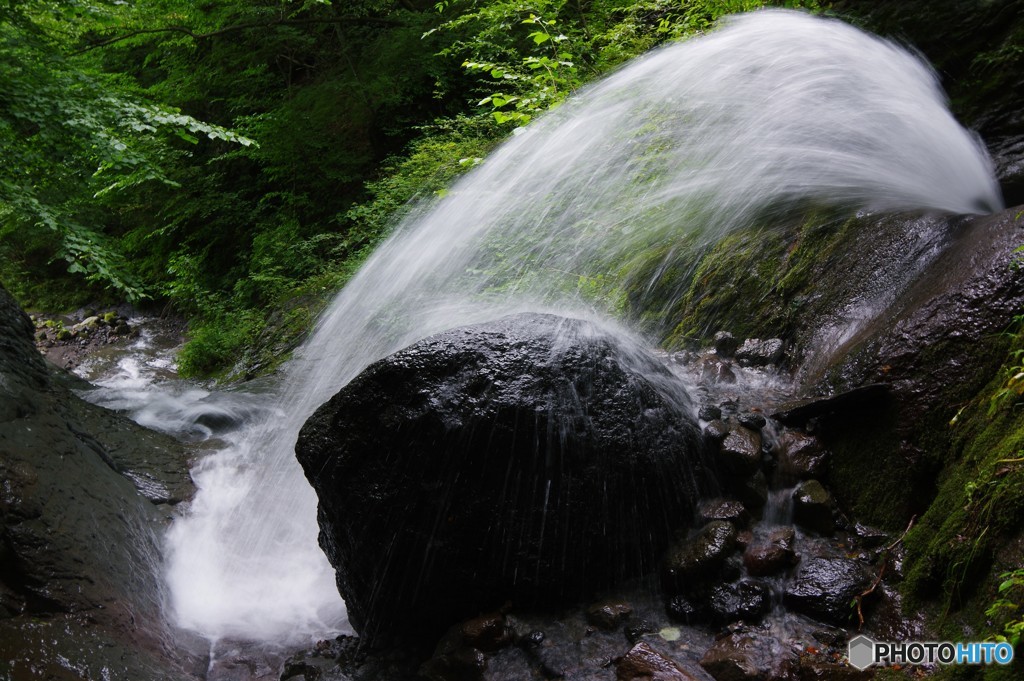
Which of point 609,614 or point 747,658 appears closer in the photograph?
point 747,658

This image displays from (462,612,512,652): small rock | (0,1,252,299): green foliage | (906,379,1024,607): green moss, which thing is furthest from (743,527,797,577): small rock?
(0,1,252,299): green foliage

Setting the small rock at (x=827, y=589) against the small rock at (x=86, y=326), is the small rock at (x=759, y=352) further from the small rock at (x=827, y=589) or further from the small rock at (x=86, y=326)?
the small rock at (x=86, y=326)

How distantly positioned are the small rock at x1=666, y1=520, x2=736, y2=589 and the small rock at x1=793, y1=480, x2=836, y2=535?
39cm

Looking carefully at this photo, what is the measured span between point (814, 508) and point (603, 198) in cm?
385

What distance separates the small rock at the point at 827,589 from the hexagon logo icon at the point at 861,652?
0.14 metres

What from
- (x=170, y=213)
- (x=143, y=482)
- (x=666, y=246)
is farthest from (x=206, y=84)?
(x=666, y=246)

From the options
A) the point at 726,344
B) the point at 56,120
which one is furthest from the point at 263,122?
the point at 726,344

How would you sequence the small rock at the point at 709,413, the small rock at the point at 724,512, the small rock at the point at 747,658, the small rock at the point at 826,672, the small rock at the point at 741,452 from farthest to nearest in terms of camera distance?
the small rock at the point at 709,413
the small rock at the point at 741,452
the small rock at the point at 724,512
the small rock at the point at 747,658
the small rock at the point at 826,672

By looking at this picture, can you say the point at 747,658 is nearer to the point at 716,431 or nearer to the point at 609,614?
the point at 609,614

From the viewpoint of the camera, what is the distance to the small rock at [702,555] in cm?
342

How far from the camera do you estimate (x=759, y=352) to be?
4730mm

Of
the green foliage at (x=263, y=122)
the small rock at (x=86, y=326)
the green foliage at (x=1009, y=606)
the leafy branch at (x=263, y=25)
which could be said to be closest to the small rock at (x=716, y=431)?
the green foliage at (x=1009, y=606)

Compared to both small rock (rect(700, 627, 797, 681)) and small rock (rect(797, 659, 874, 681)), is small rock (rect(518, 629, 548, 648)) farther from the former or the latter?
small rock (rect(797, 659, 874, 681))

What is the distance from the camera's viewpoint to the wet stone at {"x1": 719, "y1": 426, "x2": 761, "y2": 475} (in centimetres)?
377
